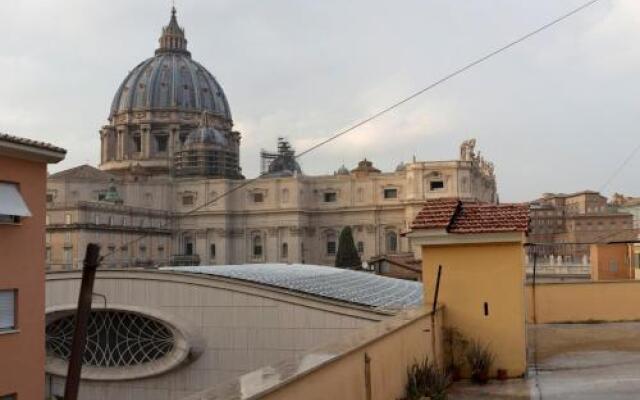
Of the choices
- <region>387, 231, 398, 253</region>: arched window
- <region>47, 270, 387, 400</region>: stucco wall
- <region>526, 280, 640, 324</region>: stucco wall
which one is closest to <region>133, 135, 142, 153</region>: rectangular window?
<region>387, 231, 398, 253</region>: arched window

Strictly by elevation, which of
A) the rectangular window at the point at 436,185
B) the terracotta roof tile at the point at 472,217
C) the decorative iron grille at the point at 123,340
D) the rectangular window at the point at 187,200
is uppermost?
the rectangular window at the point at 436,185

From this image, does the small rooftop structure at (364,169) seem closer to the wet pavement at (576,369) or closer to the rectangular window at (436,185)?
the rectangular window at (436,185)

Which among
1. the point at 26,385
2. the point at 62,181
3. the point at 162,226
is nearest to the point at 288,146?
the point at 162,226

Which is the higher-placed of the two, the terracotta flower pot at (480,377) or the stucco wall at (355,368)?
the stucco wall at (355,368)

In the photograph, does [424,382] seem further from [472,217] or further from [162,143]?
[162,143]

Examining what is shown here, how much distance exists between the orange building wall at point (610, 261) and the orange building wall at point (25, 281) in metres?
21.3

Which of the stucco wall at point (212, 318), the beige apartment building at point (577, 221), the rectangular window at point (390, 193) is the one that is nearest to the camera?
the stucco wall at point (212, 318)

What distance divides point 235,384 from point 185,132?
97.5 metres

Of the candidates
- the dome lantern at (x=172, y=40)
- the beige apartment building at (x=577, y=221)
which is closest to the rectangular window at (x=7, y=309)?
the beige apartment building at (x=577, y=221)

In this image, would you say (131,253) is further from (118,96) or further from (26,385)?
(26,385)

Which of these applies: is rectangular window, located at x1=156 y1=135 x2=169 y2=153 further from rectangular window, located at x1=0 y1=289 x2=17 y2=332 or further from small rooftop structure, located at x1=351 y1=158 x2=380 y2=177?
rectangular window, located at x1=0 y1=289 x2=17 y2=332

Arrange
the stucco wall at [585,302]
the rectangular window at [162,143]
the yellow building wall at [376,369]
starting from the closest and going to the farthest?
the yellow building wall at [376,369], the stucco wall at [585,302], the rectangular window at [162,143]

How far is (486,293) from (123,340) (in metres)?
17.9

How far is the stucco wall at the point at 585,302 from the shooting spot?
1451 centimetres
